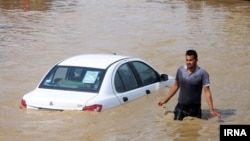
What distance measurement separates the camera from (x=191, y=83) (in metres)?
9.65

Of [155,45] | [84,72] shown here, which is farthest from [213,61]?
[84,72]

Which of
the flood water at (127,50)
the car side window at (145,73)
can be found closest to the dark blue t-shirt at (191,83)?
the flood water at (127,50)

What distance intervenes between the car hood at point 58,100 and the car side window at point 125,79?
0.66 metres

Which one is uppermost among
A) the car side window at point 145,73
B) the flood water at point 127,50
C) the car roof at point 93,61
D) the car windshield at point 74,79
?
the car roof at point 93,61

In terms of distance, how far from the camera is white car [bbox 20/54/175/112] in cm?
1033

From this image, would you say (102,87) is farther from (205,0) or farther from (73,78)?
(205,0)

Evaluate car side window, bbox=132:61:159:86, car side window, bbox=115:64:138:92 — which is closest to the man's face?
car side window, bbox=115:64:138:92

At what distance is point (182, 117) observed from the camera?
391 inches

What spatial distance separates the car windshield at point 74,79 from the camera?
10633 millimetres

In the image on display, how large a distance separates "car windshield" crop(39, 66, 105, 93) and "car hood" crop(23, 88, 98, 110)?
159 millimetres

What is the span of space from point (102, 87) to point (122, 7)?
1180 inches

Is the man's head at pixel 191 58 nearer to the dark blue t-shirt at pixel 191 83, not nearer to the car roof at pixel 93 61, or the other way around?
the dark blue t-shirt at pixel 191 83

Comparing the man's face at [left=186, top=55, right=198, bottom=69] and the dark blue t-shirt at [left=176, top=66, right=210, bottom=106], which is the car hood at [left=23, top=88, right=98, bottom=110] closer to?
the dark blue t-shirt at [left=176, top=66, right=210, bottom=106]

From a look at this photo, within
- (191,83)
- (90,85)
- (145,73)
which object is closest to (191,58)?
(191,83)
